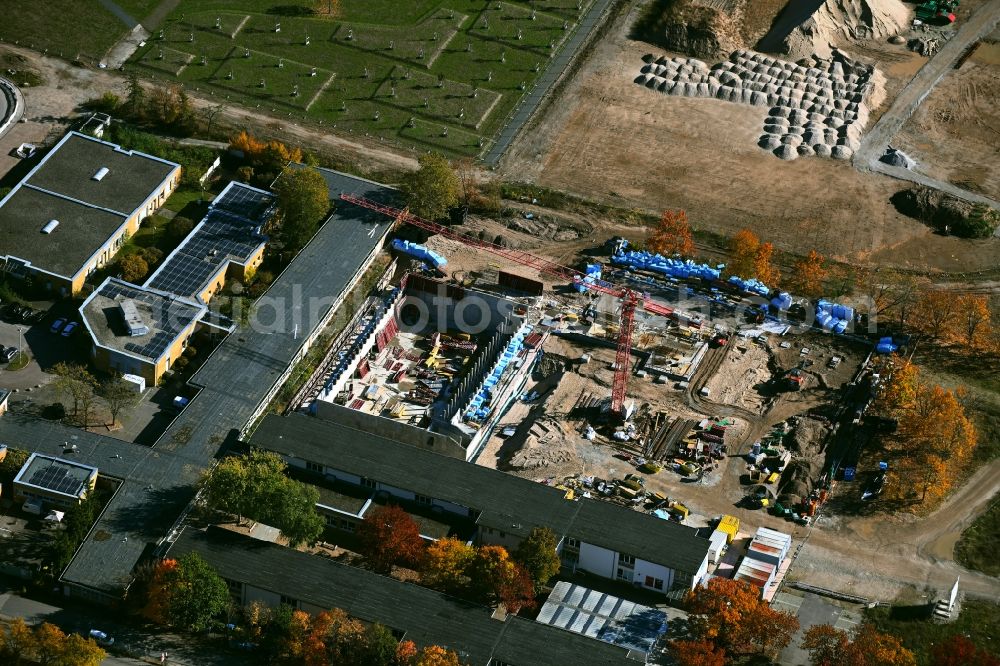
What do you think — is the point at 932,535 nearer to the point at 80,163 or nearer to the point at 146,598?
the point at 146,598

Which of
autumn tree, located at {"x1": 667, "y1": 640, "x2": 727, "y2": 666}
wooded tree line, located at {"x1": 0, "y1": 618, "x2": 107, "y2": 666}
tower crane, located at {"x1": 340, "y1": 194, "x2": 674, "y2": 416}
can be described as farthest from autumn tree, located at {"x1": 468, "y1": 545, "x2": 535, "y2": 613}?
wooded tree line, located at {"x1": 0, "y1": 618, "x2": 107, "y2": 666}

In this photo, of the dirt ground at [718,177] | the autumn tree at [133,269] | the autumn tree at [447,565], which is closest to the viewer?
the autumn tree at [447,565]

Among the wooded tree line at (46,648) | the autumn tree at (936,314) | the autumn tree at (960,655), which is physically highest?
the wooded tree line at (46,648)

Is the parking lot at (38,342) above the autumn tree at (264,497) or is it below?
above

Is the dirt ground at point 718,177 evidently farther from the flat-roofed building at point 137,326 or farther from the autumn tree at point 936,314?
the flat-roofed building at point 137,326

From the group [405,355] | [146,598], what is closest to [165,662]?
[146,598]

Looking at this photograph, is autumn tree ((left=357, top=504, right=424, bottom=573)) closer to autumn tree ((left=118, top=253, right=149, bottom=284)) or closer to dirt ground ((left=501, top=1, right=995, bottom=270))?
autumn tree ((left=118, top=253, right=149, bottom=284))

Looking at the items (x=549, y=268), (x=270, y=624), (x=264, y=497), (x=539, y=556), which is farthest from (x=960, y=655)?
(x=549, y=268)

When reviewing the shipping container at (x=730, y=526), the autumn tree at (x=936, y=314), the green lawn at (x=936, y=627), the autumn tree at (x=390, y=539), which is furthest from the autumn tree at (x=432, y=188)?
the green lawn at (x=936, y=627)
